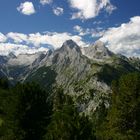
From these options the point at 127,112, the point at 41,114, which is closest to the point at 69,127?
the point at 41,114

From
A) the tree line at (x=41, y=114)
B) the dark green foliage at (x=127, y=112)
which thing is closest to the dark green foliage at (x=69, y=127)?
the tree line at (x=41, y=114)

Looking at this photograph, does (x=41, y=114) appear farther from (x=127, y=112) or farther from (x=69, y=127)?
(x=127, y=112)

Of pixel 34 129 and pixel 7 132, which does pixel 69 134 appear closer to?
pixel 34 129

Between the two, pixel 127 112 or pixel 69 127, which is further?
pixel 127 112

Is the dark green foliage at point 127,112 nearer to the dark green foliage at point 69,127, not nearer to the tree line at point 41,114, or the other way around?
the tree line at point 41,114

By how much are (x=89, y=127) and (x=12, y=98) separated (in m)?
14.9

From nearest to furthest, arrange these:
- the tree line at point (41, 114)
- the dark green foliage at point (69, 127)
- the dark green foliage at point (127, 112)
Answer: the dark green foliage at point (69, 127) → the tree line at point (41, 114) → the dark green foliage at point (127, 112)

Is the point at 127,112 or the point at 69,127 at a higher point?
the point at 127,112

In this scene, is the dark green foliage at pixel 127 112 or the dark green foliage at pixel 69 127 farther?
the dark green foliage at pixel 127 112

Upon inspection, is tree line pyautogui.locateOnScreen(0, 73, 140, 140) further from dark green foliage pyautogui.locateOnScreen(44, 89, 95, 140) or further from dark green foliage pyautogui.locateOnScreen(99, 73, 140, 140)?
dark green foliage pyautogui.locateOnScreen(44, 89, 95, 140)

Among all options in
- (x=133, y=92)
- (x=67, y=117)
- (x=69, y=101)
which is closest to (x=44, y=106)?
(x=67, y=117)

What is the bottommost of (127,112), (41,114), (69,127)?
(69,127)

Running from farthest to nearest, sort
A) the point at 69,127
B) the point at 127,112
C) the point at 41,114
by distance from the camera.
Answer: the point at 127,112
the point at 41,114
the point at 69,127

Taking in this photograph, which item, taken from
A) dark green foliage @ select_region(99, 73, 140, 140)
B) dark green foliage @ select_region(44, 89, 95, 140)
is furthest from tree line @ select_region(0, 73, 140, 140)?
dark green foliage @ select_region(44, 89, 95, 140)
